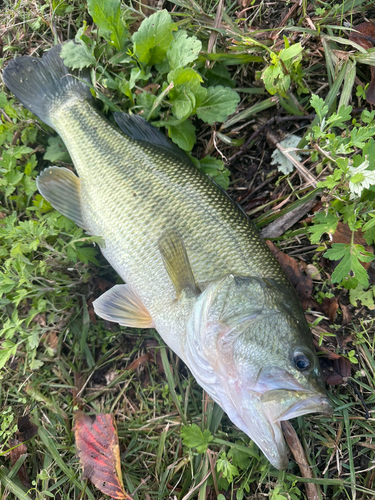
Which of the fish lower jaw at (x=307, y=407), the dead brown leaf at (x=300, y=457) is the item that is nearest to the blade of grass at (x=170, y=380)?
the dead brown leaf at (x=300, y=457)

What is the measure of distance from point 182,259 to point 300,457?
1.62 m

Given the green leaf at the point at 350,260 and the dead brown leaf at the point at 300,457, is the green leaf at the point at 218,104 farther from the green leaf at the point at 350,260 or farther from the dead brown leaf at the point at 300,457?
the dead brown leaf at the point at 300,457

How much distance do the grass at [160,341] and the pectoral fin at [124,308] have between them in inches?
14.4

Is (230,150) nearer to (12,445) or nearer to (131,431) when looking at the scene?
(131,431)

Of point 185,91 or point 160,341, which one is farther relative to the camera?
point 160,341

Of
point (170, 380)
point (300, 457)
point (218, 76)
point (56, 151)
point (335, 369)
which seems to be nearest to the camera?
point (300, 457)

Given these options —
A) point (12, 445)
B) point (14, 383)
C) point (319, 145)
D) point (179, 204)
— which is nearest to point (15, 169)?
point (179, 204)

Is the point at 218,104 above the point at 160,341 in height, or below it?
above

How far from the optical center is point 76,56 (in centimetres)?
290

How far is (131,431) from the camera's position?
2.67 m

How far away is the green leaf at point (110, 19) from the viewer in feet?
8.82

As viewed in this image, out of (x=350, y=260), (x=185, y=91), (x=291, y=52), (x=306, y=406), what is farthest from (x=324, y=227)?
(x=185, y=91)

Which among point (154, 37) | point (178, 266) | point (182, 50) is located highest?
point (154, 37)

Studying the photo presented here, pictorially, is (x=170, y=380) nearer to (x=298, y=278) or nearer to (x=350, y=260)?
(x=298, y=278)
